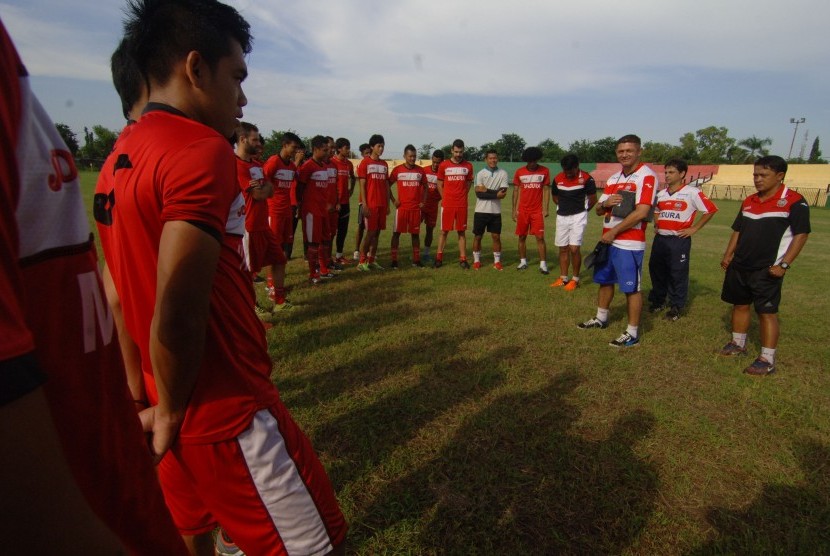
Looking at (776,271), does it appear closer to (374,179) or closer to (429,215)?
(374,179)

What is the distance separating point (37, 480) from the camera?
0.56 meters

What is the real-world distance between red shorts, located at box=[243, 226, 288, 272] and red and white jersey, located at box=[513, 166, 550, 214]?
16.0 feet

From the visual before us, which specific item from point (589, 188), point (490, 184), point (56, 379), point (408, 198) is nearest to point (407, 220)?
point (408, 198)

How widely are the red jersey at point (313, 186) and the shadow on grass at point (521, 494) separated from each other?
4.80m

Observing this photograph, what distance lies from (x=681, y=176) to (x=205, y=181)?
7.00 metres

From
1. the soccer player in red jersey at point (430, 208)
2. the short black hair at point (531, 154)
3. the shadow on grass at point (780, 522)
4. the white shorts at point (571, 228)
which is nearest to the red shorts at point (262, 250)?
the soccer player in red jersey at point (430, 208)

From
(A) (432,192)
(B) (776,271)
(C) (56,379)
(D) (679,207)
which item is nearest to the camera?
(C) (56,379)

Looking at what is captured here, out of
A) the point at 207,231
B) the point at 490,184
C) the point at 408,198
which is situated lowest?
the point at 408,198

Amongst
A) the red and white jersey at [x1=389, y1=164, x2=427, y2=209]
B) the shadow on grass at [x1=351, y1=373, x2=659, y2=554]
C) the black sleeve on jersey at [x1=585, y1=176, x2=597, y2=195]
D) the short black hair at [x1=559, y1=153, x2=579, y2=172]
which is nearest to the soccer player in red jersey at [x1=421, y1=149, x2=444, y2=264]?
the red and white jersey at [x1=389, y1=164, x2=427, y2=209]

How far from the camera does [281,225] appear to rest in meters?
7.18

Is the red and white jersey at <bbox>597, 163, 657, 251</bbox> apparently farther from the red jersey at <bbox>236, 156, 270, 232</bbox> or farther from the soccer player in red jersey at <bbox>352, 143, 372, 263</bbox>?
the soccer player in red jersey at <bbox>352, 143, 372, 263</bbox>

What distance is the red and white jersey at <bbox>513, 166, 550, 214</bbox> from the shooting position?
28.0 ft

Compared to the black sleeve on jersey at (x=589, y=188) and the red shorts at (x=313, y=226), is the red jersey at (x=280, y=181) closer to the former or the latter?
the red shorts at (x=313, y=226)

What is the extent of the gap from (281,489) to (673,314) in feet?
20.5
